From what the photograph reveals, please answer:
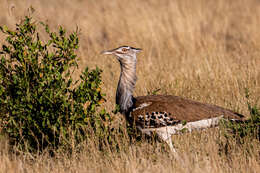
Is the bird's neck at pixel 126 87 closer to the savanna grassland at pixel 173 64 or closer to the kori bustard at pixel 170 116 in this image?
the kori bustard at pixel 170 116

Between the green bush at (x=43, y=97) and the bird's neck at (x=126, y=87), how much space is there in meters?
0.35

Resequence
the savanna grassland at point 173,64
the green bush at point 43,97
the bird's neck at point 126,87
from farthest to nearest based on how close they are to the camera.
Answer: the bird's neck at point 126,87 < the green bush at point 43,97 < the savanna grassland at point 173,64

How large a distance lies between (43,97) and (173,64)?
3763 millimetres

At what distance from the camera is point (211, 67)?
714cm

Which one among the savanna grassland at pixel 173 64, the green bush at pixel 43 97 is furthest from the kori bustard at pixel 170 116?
the green bush at pixel 43 97

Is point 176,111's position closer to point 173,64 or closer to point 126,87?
point 126,87

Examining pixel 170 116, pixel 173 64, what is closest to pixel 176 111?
pixel 170 116

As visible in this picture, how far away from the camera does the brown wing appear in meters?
4.79

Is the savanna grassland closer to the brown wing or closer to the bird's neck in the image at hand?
the brown wing

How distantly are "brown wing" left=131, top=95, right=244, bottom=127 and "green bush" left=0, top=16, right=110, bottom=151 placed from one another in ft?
1.42

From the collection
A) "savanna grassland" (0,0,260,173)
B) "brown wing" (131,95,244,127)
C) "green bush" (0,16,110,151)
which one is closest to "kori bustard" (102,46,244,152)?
"brown wing" (131,95,244,127)

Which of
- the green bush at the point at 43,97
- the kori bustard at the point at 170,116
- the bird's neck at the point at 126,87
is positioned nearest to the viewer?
the green bush at the point at 43,97

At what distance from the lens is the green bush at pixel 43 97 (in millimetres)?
4621

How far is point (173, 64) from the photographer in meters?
7.97
